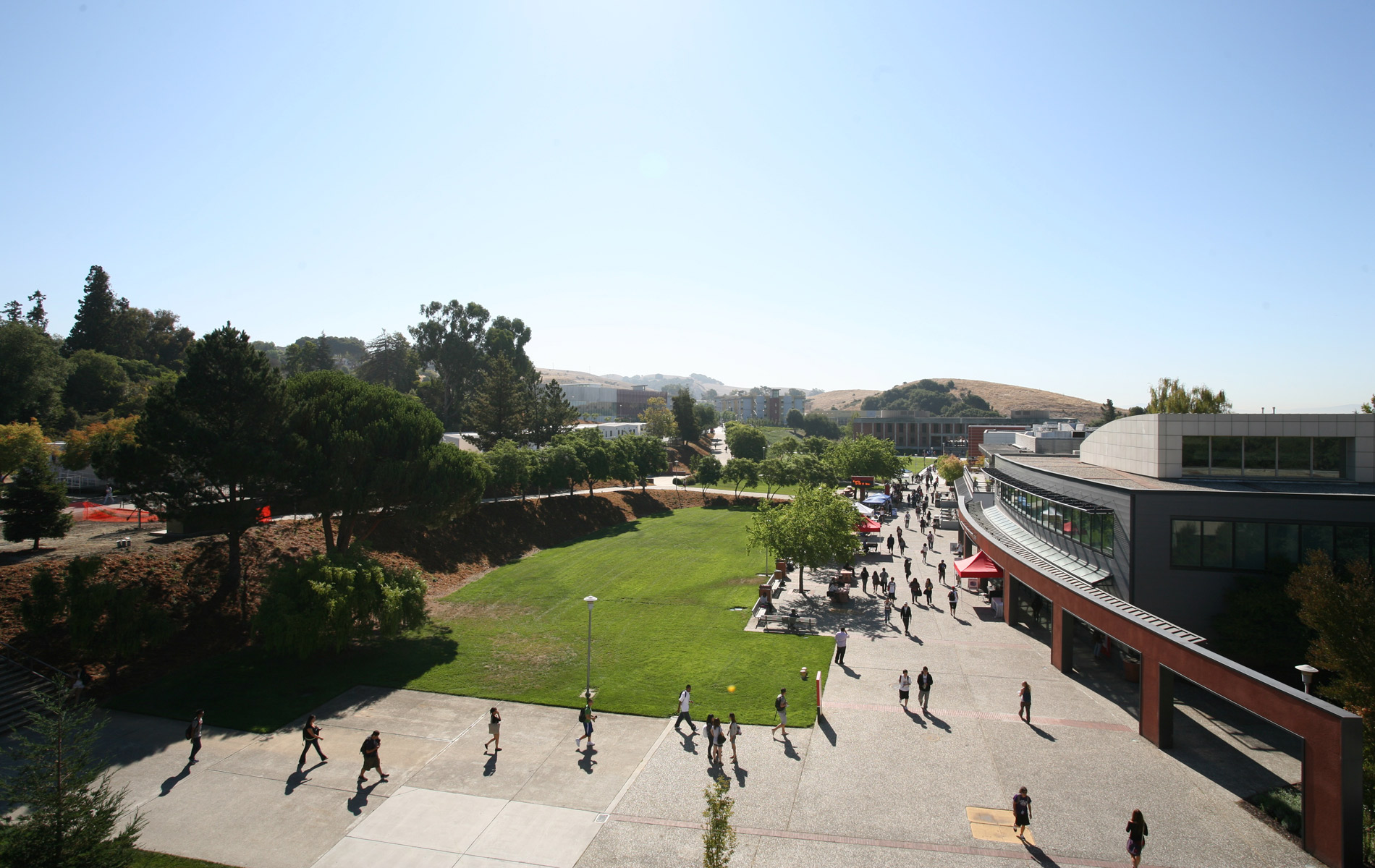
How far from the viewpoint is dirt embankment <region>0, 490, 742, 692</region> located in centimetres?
2309

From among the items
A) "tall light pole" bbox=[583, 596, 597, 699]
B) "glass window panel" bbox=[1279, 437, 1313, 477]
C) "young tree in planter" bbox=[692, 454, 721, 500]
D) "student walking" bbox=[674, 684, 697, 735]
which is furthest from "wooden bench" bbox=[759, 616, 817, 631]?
"young tree in planter" bbox=[692, 454, 721, 500]

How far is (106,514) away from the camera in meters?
36.6

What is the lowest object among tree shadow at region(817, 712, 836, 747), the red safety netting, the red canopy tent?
tree shadow at region(817, 712, 836, 747)

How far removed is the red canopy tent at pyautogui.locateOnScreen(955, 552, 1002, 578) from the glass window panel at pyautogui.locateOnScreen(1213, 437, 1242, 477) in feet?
31.9

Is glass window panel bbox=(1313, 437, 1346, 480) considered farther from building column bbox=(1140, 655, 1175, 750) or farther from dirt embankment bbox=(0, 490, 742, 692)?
dirt embankment bbox=(0, 490, 742, 692)

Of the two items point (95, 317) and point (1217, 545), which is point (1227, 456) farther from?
point (95, 317)

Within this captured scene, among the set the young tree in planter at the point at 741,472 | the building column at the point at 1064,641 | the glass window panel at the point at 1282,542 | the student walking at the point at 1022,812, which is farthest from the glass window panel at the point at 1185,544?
the young tree in planter at the point at 741,472

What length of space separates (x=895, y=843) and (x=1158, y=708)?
30.6ft

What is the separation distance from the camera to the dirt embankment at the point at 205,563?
23094 mm

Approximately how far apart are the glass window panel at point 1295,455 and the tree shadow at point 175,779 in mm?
36773

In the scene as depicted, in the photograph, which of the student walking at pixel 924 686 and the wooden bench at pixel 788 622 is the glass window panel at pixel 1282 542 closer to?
the student walking at pixel 924 686

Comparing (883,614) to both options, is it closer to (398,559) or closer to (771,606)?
(771,606)

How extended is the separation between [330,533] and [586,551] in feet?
60.9

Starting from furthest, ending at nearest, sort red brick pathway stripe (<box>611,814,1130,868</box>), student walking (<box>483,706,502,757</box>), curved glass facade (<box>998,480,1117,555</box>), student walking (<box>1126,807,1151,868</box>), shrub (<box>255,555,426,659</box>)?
curved glass facade (<box>998,480,1117,555</box>) < shrub (<box>255,555,426,659</box>) < student walking (<box>483,706,502,757</box>) < red brick pathway stripe (<box>611,814,1130,868</box>) < student walking (<box>1126,807,1151,868</box>)
